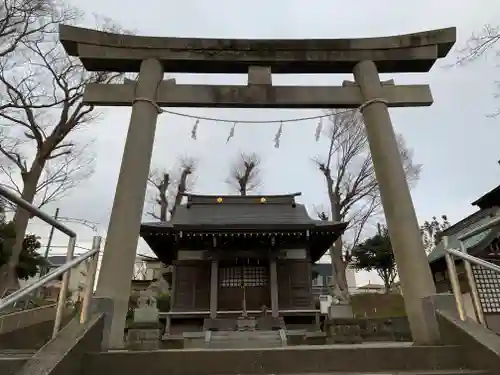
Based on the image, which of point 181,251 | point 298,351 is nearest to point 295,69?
point 298,351

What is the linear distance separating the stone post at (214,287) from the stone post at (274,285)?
1.92m

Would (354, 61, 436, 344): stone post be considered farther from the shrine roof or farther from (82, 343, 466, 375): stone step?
the shrine roof

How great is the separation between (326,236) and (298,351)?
11492mm

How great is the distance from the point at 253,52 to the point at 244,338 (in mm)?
8670

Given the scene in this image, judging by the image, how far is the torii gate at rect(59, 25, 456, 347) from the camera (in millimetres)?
5316

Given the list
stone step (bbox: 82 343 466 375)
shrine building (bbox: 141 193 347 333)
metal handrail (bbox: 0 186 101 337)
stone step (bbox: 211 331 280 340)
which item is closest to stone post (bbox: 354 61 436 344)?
stone step (bbox: 82 343 466 375)

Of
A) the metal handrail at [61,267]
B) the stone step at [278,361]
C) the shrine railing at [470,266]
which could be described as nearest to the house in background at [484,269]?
the shrine railing at [470,266]

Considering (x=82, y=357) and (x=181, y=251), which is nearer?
(x=82, y=357)

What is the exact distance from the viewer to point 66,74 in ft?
51.0

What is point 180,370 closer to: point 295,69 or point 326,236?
point 295,69

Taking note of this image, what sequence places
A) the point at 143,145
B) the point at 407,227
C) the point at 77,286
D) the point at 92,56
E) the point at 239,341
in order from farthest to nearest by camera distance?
1. the point at 239,341
2. the point at 92,56
3. the point at 143,145
4. the point at 407,227
5. the point at 77,286

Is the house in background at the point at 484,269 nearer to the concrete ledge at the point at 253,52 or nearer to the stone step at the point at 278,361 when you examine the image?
the concrete ledge at the point at 253,52

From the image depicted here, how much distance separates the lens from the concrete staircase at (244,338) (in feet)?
37.8

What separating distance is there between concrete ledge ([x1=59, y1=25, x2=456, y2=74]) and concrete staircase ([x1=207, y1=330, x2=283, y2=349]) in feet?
26.5
